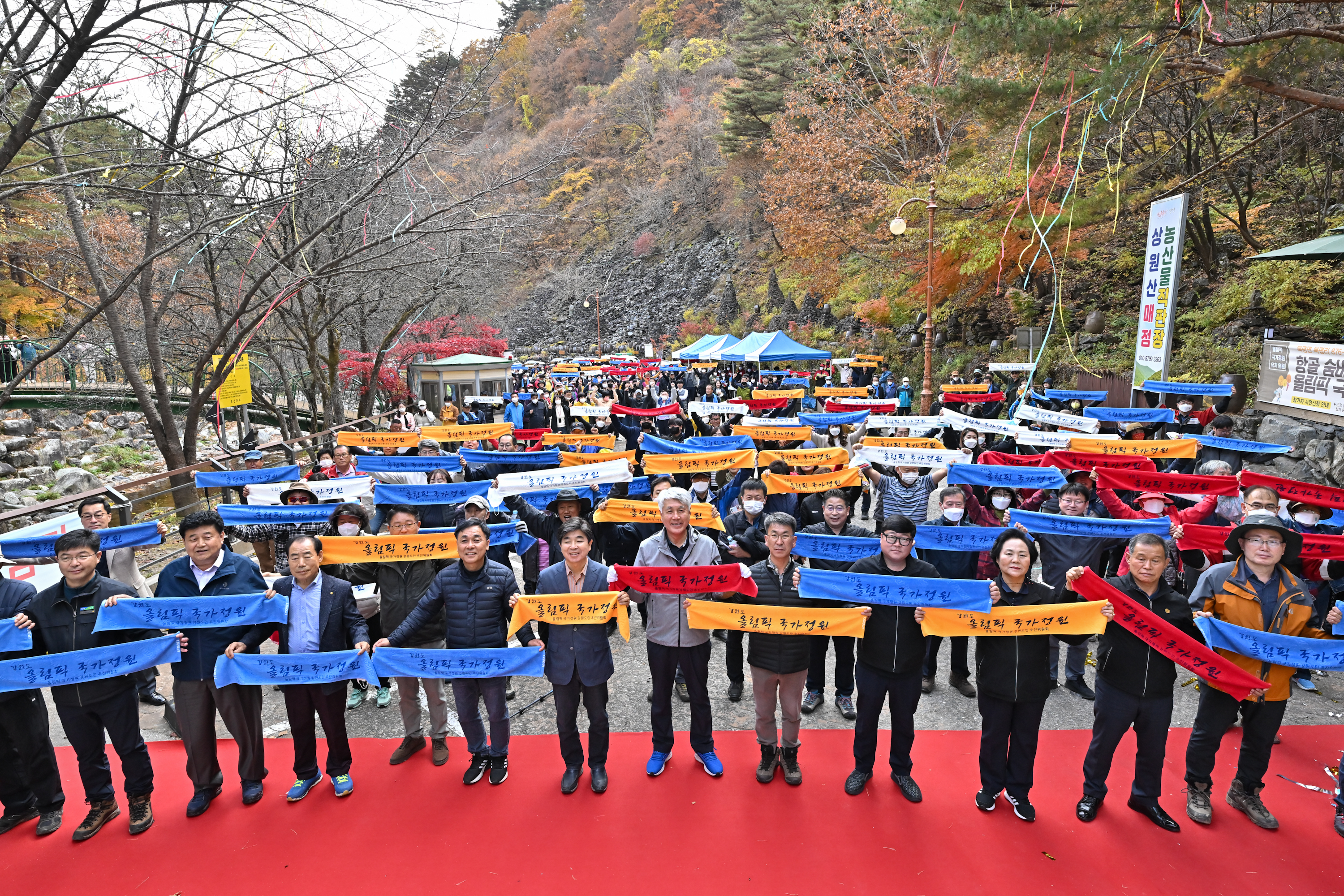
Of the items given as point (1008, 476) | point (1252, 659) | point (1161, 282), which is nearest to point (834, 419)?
point (1008, 476)

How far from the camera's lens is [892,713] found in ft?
14.5

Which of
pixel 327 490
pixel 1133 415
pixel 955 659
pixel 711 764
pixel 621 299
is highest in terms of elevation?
pixel 621 299

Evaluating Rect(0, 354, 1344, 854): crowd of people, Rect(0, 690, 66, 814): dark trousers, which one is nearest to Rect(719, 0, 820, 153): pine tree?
Rect(0, 354, 1344, 854): crowd of people

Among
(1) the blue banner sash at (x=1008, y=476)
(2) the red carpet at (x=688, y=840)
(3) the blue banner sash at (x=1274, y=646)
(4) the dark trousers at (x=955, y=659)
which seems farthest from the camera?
(1) the blue banner sash at (x=1008, y=476)

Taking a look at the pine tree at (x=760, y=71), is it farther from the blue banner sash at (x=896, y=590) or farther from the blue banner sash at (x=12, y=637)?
the blue banner sash at (x=12, y=637)

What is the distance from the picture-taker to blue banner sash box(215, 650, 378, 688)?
13.7 feet

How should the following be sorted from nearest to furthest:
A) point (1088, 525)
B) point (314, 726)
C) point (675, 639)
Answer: point (314, 726)
point (675, 639)
point (1088, 525)

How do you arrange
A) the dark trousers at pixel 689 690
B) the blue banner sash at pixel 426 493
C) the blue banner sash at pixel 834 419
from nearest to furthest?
the dark trousers at pixel 689 690, the blue banner sash at pixel 426 493, the blue banner sash at pixel 834 419

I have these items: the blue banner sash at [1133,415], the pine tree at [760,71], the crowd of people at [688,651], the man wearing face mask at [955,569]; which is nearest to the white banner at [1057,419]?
the blue banner sash at [1133,415]

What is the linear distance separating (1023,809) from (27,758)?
19.6 ft

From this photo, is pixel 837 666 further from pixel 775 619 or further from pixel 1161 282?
pixel 1161 282

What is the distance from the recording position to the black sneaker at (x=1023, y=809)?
13.7 ft

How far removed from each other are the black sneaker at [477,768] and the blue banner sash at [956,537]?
367cm

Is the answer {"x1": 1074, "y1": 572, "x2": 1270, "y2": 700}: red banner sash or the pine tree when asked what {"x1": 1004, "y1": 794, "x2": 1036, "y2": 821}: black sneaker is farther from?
the pine tree
